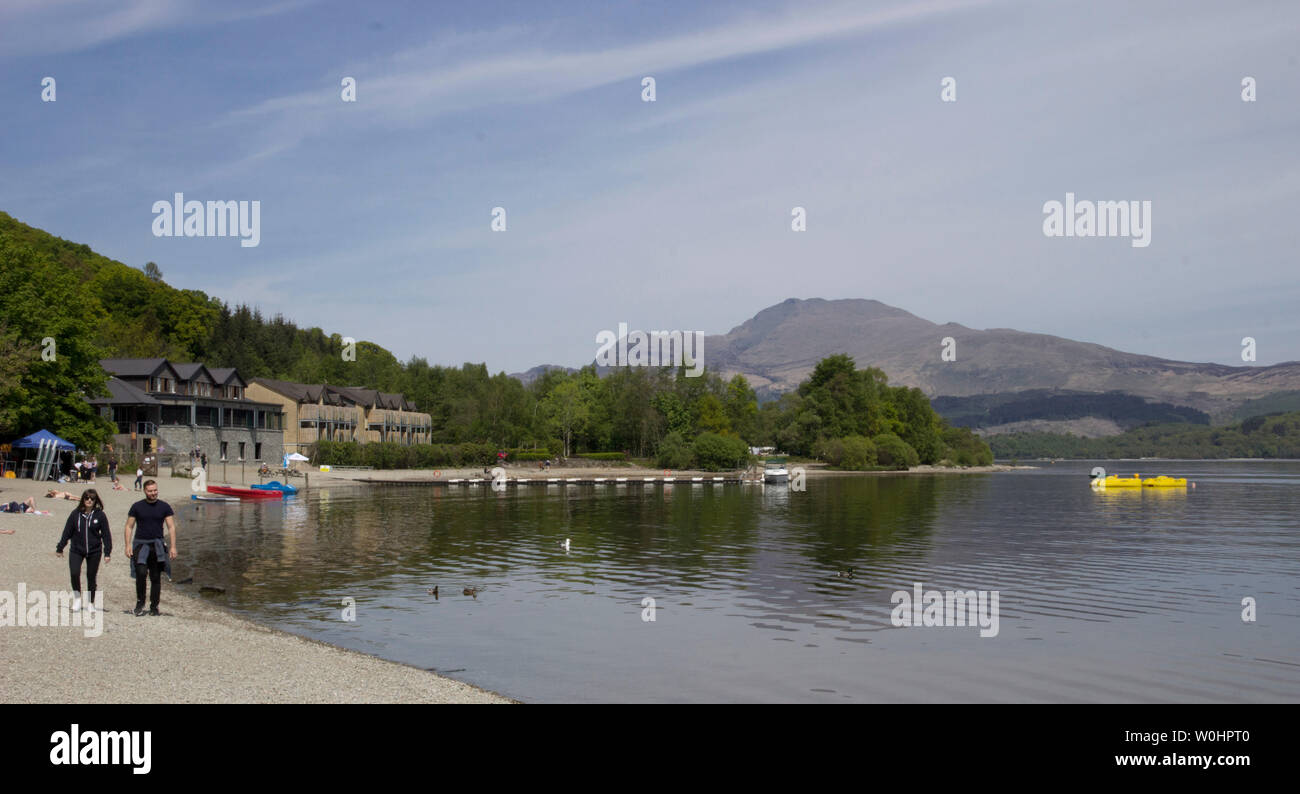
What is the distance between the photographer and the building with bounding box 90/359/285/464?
88812mm

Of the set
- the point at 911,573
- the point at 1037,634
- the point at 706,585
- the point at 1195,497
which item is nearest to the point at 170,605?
the point at 706,585

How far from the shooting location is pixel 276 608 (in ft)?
82.6

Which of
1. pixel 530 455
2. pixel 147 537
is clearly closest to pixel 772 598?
pixel 147 537

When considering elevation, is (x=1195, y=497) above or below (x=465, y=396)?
below

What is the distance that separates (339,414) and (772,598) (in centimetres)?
11402

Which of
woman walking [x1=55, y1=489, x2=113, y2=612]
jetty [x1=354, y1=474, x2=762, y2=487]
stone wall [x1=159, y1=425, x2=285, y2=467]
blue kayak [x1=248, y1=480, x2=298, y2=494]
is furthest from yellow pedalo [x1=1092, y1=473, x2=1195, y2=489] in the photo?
woman walking [x1=55, y1=489, x2=113, y2=612]

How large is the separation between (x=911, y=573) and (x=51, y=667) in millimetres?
28282

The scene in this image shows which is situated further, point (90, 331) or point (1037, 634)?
point (90, 331)

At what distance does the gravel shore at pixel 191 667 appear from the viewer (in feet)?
44.6

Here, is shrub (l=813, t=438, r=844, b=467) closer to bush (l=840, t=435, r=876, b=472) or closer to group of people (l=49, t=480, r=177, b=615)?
bush (l=840, t=435, r=876, b=472)

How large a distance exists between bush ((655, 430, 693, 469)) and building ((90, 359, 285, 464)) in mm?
60586

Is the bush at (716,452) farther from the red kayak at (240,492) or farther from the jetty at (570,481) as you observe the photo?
the red kayak at (240,492)
